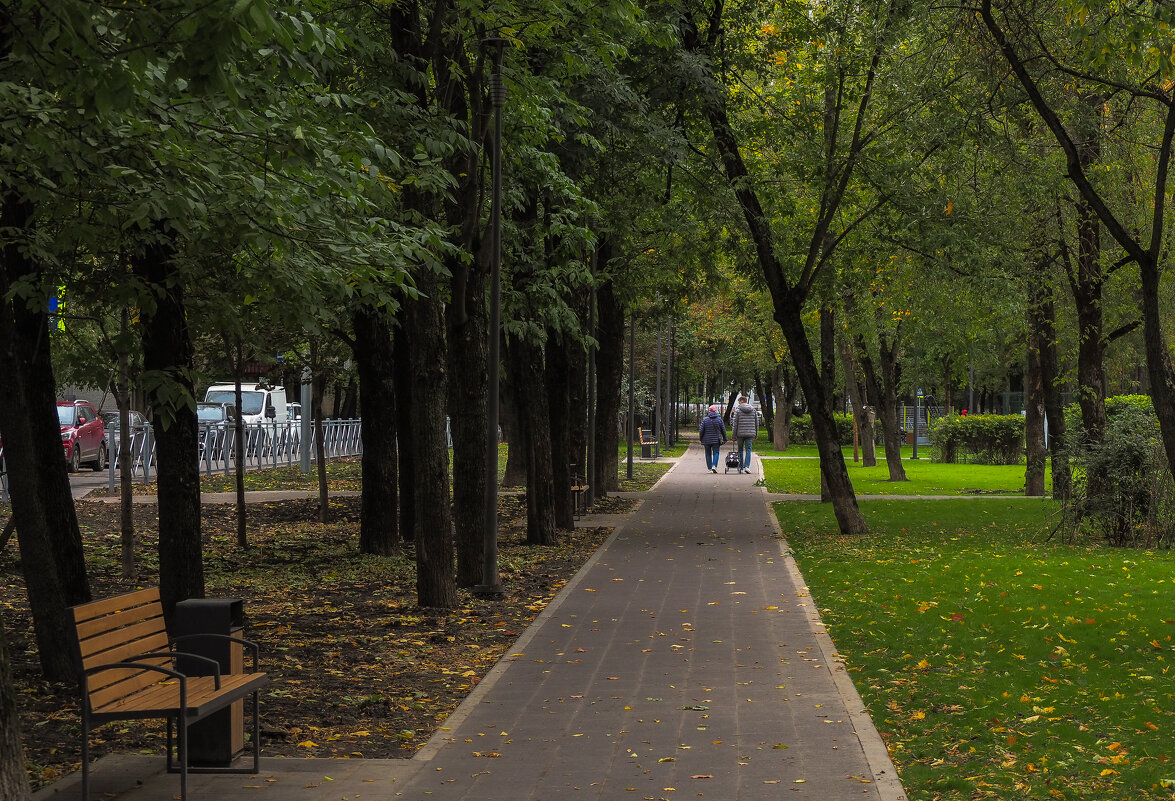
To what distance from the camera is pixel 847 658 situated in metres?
9.65

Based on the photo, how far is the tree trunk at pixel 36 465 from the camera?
317 inches

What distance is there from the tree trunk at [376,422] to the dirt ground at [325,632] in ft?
2.14

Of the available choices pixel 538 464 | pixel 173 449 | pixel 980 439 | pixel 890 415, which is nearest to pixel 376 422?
pixel 538 464

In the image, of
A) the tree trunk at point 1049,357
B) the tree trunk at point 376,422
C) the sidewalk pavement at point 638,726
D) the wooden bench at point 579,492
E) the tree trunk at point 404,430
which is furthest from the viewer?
the tree trunk at point 1049,357

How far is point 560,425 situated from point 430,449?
8525 millimetres

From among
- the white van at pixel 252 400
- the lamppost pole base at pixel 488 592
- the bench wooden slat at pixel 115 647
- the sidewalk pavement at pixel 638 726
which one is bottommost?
the sidewalk pavement at pixel 638 726

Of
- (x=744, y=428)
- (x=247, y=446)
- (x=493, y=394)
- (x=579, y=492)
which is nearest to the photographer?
(x=493, y=394)

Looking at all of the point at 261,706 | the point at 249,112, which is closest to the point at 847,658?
the point at 261,706

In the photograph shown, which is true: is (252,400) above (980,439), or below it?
above

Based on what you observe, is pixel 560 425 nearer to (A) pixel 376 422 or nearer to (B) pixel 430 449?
(A) pixel 376 422

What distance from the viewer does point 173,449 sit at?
9.64 m

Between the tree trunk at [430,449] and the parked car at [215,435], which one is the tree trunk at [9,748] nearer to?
the tree trunk at [430,449]

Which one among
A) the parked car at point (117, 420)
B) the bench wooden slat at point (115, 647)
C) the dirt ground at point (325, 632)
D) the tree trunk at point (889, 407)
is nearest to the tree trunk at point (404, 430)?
the dirt ground at point (325, 632)

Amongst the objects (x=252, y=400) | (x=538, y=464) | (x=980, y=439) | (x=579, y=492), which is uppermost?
(x=252, y=400)
